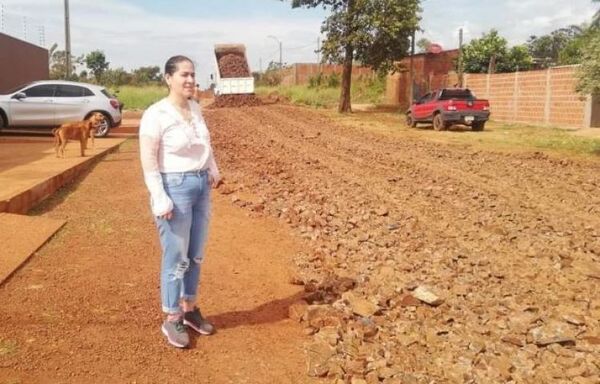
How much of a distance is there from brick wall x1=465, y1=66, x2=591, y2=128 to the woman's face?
18928mm

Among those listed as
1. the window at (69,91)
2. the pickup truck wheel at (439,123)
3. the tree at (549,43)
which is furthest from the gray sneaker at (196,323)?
the tree at (549,43)

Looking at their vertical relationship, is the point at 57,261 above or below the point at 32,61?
below

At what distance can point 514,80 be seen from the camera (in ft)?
86.8

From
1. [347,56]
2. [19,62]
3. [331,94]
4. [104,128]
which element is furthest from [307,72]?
[104,128]

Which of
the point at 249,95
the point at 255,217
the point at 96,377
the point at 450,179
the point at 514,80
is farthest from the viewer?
the point at 249,95

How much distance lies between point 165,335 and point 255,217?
386 cm

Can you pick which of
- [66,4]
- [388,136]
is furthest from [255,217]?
[66,4]

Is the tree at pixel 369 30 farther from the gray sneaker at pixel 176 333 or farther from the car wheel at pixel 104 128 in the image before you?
the gray sneaker at pixel 176 333

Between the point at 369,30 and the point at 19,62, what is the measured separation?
1539 cm

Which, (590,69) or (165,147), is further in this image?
(590,69)

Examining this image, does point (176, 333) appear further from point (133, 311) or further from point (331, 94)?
point (331, 94)

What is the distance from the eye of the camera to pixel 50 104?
1659 centimetres

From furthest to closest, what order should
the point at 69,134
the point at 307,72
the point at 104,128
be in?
the point at 307,72 < the point at 104,128 < the point at 69,134

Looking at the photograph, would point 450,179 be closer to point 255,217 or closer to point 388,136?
point 255,217
